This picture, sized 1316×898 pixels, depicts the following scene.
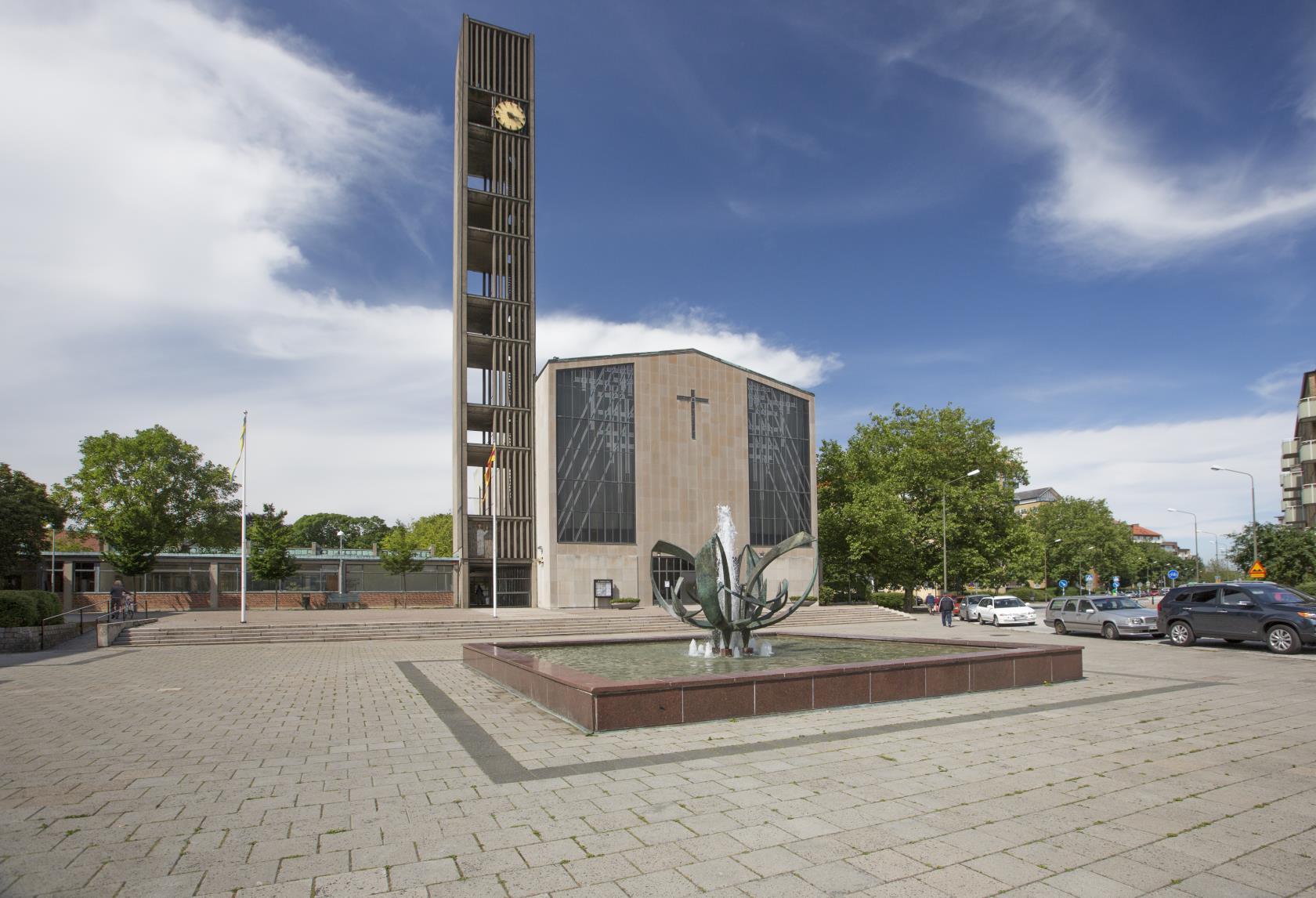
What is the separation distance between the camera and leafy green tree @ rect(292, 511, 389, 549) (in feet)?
375

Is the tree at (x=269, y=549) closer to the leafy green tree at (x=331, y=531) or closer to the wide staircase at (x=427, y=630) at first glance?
the wide staircase at (x=427, y=630)

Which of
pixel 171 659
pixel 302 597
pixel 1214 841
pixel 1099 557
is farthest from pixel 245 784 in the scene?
pixel 1099 557

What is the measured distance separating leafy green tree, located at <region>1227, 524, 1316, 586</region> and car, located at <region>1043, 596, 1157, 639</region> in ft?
53.7

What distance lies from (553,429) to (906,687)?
34.1 metres

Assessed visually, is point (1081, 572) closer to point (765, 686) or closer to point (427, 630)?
point (427, 630)

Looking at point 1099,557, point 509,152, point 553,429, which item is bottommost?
point 1099,557

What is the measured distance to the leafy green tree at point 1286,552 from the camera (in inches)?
1452

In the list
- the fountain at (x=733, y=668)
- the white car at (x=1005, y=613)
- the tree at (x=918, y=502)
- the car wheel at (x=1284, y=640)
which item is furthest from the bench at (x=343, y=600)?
the car wheel at (x=1284, y=640)

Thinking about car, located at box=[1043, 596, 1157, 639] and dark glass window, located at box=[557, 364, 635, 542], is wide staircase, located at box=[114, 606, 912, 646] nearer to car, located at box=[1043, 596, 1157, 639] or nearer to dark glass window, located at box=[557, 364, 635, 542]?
dark glass window, located at box=[557, 364, 635, 542]

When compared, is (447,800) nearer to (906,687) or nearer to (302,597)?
(906,687)

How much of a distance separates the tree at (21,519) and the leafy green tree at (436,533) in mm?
36101

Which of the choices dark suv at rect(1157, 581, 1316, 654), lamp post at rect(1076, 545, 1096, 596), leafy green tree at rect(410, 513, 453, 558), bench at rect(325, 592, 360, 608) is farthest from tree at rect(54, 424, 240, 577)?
lamp post at rect(1076, 545, 1096, 596)

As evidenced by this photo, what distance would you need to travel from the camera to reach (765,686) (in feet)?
33.3

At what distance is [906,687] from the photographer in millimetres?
11422
